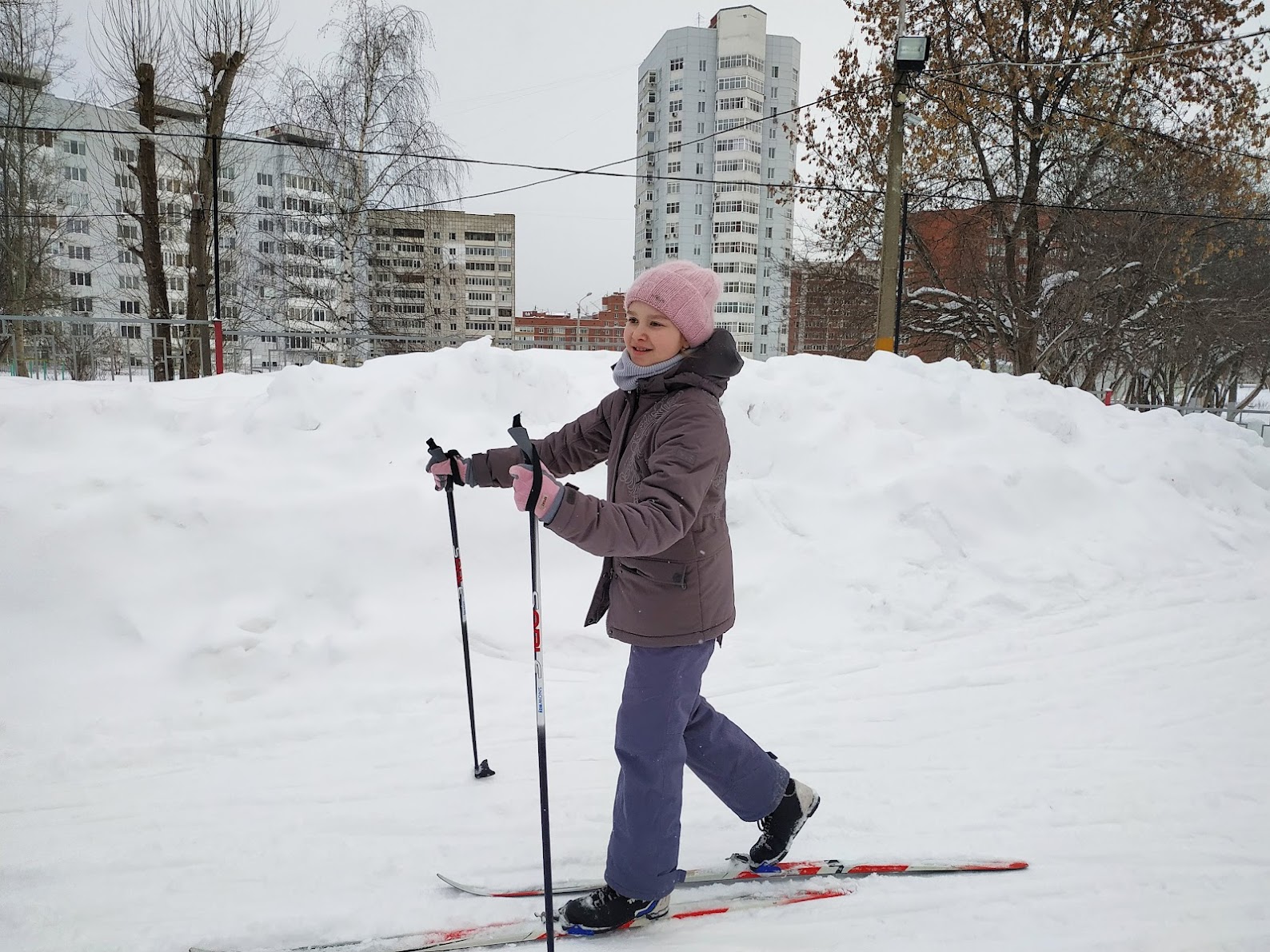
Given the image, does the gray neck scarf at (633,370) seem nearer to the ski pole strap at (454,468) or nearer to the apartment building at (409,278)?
the ski pole strap at (454,468)

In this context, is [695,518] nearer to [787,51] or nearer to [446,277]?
[446,277]

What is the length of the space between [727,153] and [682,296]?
2993 inches

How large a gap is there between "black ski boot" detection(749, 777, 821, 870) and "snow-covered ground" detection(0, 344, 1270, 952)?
0.56 ft

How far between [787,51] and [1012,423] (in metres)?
75.4

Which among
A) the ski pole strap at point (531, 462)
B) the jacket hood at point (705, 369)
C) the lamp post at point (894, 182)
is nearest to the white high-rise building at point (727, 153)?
the lamp post at point (894, 182)

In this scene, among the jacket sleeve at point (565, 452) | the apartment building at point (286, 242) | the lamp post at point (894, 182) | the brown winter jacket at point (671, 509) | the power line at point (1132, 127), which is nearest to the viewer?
the brown winter jacket at point (671, 509)

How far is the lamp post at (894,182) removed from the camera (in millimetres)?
9602

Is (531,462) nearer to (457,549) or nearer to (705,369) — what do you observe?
(705,369)

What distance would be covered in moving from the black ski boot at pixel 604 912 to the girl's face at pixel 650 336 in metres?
1.45

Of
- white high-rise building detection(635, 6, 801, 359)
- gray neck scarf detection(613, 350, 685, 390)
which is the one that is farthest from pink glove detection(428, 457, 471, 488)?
white high-rise building detection(635, 6, 801, 359)

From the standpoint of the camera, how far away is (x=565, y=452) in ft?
7.92

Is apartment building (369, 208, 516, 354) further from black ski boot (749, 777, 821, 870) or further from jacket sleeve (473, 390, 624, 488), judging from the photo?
black ski boot (749, 777, 821, 870)

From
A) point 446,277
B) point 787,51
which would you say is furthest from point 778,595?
point 787,51

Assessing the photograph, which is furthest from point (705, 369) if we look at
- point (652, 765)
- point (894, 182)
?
point (894, 182)
